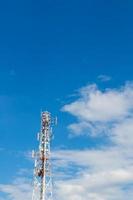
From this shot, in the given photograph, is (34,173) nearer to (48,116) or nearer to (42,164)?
(42,164)


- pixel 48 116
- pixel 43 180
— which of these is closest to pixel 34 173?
pixel 43 180

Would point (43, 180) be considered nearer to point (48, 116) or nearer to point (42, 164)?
point (42, 164)

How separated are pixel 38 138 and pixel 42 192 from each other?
264 inches

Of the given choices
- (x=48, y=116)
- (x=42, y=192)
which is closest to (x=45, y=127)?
(x=48, y=116)

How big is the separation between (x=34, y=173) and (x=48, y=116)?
720cm

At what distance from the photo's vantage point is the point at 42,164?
91250 mm

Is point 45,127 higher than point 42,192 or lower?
higher

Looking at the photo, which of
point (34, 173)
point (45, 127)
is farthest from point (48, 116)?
point (34, 173)

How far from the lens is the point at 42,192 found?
89.2 m

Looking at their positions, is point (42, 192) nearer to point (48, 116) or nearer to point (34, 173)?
point (34, 173)

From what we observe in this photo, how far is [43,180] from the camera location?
3551 inches

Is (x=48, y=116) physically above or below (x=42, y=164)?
above

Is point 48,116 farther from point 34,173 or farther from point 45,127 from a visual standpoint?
point 34,173

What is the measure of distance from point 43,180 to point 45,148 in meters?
3.87
